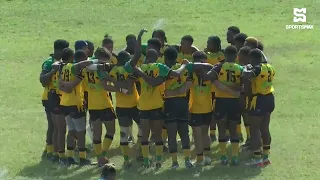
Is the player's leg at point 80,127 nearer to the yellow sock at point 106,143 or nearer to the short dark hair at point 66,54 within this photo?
the yellow sock at point 106,143

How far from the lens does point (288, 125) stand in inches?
603

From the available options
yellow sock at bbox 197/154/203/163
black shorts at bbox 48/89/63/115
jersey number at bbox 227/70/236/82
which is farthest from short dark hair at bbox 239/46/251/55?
black shorts at bbox 48/89/63/115

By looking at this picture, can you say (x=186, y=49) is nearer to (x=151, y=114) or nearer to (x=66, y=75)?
(x=151, y=114)

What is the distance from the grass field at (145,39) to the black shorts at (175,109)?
3.04 ft

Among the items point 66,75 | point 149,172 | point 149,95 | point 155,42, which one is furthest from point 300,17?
point 66,75

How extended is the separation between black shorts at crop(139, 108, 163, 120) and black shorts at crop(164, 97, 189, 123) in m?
0.10

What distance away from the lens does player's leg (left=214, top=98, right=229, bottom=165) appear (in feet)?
40.2

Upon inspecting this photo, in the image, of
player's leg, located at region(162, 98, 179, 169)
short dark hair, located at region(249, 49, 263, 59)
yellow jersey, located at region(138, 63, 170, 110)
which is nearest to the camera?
yellow jersey, located at region(138, 63, 170, 110)

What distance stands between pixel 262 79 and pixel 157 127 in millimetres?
1962

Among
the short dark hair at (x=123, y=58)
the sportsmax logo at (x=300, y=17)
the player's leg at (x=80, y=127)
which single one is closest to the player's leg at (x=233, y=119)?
the short dark hair at (x=123, y=58)

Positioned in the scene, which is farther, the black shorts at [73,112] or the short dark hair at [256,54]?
the black shorts at [73,112]

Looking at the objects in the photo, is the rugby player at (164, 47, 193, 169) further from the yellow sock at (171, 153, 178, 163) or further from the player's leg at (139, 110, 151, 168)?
the player's leg at (139, 110, 151, 168)

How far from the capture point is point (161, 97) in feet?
39.8

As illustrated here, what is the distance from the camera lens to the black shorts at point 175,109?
12.0m
